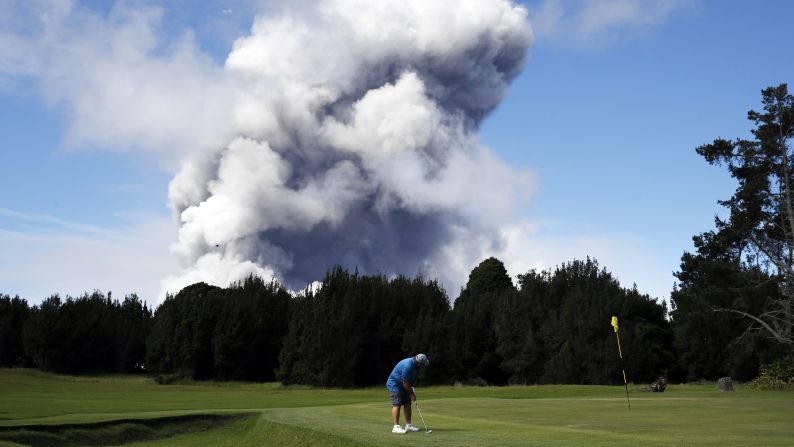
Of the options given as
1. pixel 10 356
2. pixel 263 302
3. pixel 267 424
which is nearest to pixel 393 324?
pixel 263 302

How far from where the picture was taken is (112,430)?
3062 centimetres

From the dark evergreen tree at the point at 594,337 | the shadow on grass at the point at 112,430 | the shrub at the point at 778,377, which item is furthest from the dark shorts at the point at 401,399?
the dark evergreen tree at the point at 594,337

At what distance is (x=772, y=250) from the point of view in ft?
201

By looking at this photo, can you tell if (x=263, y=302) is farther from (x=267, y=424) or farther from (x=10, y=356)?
(x=267, y=424)

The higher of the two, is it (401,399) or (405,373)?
(405,373)

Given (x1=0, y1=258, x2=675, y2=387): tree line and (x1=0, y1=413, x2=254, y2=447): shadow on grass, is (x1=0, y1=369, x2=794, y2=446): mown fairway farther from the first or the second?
(x1=0, y1=258, x2=675, y2=387): tree line

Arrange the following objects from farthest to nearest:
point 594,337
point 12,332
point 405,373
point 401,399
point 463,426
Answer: point 12,332 → point 594,337 → point 463,426 → point 401,399 → point 405,373

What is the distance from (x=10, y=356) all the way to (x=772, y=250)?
312 feet

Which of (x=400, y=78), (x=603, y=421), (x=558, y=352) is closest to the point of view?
(x=603, y=421)

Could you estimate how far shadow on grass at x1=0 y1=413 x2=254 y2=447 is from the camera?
28031 mm

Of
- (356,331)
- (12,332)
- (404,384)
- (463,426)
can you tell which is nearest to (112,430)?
(463,426)

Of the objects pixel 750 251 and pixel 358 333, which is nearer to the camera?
pixel 750 251

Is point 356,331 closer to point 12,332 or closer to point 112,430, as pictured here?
point 12,332

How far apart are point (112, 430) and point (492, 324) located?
62254mm
